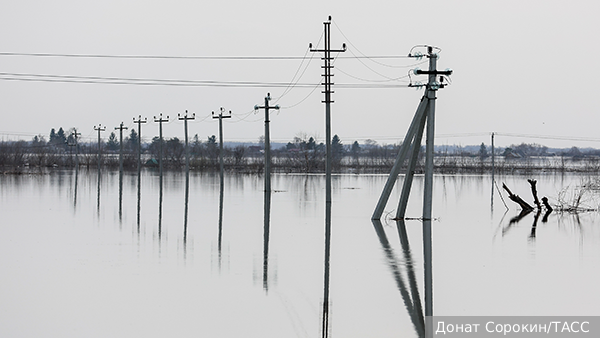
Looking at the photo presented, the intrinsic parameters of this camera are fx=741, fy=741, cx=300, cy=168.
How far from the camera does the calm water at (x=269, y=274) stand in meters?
9.37

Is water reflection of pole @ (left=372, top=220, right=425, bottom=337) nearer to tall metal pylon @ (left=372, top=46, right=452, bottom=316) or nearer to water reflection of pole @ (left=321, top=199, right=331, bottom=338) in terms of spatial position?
water reflection of pole @ (left=321, top=199, right=331, bottom=338)

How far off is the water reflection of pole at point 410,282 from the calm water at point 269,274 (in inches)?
1.2

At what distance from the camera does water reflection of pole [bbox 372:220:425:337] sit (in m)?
9.52

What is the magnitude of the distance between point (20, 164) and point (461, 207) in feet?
276

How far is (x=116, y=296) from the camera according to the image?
10.9m

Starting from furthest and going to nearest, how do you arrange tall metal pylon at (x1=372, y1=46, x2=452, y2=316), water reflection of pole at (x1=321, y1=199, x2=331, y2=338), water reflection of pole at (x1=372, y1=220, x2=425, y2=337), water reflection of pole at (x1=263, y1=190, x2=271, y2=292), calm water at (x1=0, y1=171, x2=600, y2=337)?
tall metal pylon at (x1=372, y1=46, x2=452, y2=316) < water reflection of pole at (x1=263, y1=190, x2=271, y2=292) < water reflection of pole at (x1=372, y1=220, x2=425, y2=337) < calm water at (x1=0, y1=171, x2=600, y2=337) < water reflection of pole at (x1=321, y1=199, x2=331, y2=338)

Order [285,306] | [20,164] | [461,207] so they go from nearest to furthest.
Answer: [285,306], [461,207], [20,164]

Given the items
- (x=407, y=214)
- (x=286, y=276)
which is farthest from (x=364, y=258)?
(x=407, y=214)

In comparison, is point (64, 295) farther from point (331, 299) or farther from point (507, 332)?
point (507, 332)

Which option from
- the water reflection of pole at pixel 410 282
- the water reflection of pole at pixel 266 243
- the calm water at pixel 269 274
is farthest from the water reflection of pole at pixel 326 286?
the water reflection of pole at pixel 410 282

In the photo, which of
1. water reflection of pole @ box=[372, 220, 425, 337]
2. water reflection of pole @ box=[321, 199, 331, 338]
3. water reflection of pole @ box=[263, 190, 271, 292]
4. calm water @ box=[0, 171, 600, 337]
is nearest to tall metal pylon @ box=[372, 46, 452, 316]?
calm water @ box=[0, 171, 600, 337]

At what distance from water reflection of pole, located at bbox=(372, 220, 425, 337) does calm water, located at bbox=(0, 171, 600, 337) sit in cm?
3

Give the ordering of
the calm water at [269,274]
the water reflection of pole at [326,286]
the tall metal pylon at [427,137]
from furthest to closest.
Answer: the tall metal pylon at [427,137] → the calm water at [269,274] → the water reflection of pole at [326,286]

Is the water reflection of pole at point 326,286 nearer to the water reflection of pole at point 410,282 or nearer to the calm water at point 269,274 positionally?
the calm water at point 269,274
